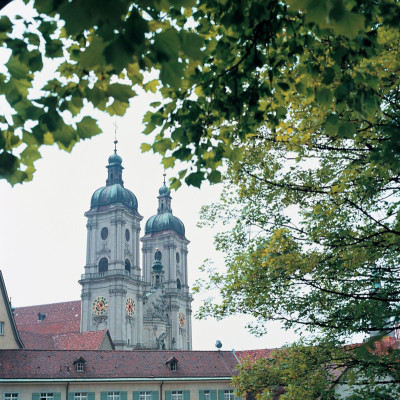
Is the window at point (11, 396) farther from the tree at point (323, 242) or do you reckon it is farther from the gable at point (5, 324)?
the tree at point (323, 242)

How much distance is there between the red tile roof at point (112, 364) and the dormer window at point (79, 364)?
275mm

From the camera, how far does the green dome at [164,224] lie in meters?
109

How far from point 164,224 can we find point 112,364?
67.5 meters

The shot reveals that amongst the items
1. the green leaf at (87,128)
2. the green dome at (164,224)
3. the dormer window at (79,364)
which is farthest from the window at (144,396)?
the green dome at (164,224)

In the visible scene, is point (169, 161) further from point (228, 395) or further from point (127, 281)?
point (127, 281)

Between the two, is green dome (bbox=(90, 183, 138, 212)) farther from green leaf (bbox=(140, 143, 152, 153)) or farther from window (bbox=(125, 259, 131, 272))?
green leaf (bbox=(140, 143, 152, 153))

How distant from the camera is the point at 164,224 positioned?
10944 centimetres

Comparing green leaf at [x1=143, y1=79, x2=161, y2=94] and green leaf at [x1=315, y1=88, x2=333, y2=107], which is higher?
green leaf at [x1=143, y1=79, x2=161, y2=94]

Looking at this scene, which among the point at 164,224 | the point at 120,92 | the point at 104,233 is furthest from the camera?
the point at 164,224

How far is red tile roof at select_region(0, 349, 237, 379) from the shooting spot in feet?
129

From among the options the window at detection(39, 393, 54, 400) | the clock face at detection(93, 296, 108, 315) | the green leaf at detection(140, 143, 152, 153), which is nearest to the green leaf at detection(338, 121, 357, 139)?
the green leaf at detection(140, 143, 152, 153)

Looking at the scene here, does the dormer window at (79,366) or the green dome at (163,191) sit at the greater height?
the green dome at (163,191)

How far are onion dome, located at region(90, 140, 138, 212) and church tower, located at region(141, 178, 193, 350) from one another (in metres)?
15.3

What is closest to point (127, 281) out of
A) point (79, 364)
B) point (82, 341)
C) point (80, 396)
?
point (82, 341)
